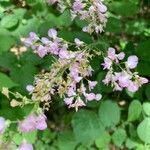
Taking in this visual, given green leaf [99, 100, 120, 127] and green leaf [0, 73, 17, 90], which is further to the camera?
green leaf [99, 100, 120, 127]

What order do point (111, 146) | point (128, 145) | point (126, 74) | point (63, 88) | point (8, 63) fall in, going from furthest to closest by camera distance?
point (111, 146)
point (128, 145)
point (8, 63)
point (126, 74)
point (63, 88)

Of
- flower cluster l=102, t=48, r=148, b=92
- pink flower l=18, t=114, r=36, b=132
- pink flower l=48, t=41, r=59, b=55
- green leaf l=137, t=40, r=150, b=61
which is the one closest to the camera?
pink flower l=18, t=114, r=36, b=132

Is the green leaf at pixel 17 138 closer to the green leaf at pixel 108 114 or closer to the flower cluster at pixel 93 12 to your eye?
the green leaf at pixel 108 114

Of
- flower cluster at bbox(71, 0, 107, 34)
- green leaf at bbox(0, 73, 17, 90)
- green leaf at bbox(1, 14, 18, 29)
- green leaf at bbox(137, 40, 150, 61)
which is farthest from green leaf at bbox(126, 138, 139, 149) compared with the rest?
flower cluster at bbox(71, 0, 107, 34)

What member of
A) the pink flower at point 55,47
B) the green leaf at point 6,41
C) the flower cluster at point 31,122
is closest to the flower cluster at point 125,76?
the pink flower at point 55,47

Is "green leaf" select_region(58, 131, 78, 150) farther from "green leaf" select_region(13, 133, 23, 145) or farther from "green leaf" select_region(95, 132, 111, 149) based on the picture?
"green leaf" select_region(13, 133, 23, 145)

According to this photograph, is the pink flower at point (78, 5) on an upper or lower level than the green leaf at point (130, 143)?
upper

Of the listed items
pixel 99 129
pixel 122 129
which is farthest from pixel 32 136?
pixel 122 129

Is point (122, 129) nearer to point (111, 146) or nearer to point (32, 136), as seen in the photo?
point (111, 146)
